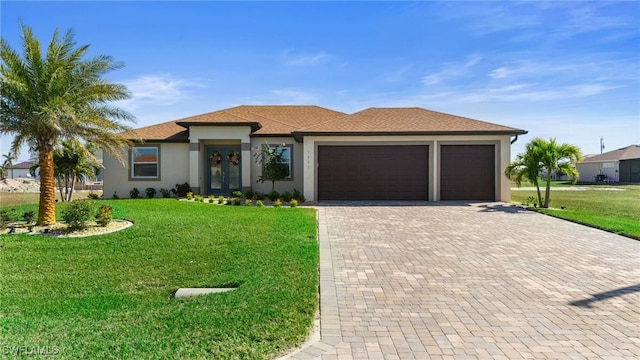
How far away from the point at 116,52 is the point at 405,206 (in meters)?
11.7

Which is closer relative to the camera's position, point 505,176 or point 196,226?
point 196,226

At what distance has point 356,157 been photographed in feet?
56.1

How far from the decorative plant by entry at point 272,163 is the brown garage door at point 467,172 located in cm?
759

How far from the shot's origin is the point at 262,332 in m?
3.94

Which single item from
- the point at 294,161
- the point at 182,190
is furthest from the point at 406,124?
the point at 182,190

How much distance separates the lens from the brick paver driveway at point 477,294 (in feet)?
12.5

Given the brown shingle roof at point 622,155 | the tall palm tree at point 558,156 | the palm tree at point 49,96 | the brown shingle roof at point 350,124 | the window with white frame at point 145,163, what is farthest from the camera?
the brown shingle roof at point 622,155

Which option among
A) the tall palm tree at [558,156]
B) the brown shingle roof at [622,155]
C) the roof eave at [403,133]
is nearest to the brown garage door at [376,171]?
the roof eave at [403,133]

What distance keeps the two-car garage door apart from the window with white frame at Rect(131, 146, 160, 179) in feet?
28.3

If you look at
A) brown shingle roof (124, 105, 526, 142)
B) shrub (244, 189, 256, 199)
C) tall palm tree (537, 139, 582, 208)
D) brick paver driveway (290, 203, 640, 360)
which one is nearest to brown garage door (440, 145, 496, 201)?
brown shingle roof (124, 105, 526, 142)

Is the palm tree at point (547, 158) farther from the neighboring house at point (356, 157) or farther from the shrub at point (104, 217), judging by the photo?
the shrub at point (104, 217)

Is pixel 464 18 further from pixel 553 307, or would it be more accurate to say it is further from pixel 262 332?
pixel 262 332

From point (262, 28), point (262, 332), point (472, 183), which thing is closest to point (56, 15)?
point (262, 28)

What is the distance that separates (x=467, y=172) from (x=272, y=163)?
9163 mm
